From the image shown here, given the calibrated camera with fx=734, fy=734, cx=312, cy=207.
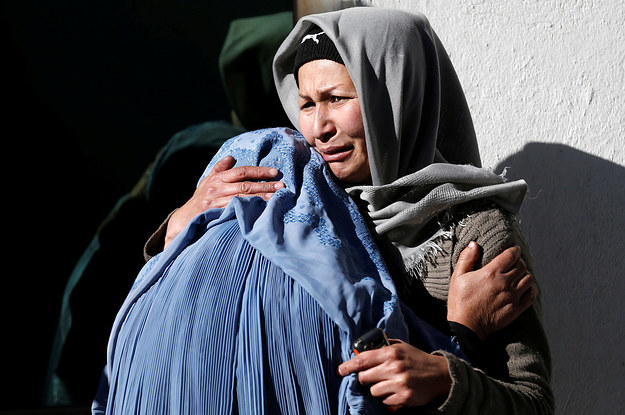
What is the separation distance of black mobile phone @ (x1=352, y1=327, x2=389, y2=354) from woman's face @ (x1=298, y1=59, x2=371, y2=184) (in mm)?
579

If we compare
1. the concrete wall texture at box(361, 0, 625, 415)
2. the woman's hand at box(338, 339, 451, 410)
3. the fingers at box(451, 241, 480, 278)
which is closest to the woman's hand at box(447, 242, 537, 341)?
the fingers at box(451, 241, 480, 278)

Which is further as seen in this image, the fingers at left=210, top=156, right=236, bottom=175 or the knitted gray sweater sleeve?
the fingers at left=210, top=156, right=236, bottom=175

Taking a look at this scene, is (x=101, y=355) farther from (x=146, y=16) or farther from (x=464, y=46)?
(x=464, y=46)

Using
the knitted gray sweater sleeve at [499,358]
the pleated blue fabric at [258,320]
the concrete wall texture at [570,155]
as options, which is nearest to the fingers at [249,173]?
the pleated blue fabric at [258,320]

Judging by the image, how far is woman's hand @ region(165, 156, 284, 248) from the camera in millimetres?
1844

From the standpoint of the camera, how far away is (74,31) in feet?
11.3

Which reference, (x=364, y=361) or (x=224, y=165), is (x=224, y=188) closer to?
(x=224, y=165)

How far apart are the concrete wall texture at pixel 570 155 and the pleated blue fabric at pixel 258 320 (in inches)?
45.7

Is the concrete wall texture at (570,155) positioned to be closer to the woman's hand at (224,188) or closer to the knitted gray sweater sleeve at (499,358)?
the knitted gray sweater sleeve at (499,358)

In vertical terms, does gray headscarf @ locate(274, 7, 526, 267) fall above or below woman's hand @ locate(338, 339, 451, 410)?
above

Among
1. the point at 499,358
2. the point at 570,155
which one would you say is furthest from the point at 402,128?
the point at 570,155

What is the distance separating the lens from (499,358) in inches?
69.8

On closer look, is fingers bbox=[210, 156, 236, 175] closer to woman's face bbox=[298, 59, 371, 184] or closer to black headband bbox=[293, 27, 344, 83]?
woman's face bbox=[298, 59, 371, 184]

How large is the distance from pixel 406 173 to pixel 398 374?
2.20 ft
